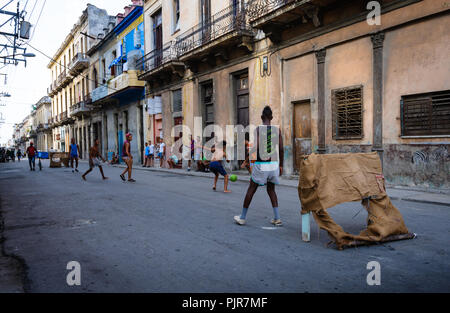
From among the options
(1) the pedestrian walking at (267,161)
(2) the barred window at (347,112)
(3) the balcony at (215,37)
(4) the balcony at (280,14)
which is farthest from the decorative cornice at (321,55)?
(1) the pedestrian walking at (267,161)

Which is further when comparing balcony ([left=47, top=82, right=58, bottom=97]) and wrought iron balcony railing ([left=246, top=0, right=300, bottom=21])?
balcony ([left=47, top=82, right=58, bottom=97])

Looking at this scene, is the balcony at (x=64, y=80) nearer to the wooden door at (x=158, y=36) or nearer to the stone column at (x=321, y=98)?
the wooden door at (x=158, y=36)

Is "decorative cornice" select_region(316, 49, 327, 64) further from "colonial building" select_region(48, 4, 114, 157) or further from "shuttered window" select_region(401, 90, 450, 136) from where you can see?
"colonial building" select_region(48, 4, 114, 157)

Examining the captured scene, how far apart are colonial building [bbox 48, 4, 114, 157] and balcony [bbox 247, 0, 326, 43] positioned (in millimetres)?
20338

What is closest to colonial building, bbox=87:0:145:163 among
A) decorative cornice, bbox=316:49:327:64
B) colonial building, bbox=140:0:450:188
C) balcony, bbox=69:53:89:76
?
balcony, bbox=69:53:89:76

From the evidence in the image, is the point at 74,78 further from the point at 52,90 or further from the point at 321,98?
the point at 321,98

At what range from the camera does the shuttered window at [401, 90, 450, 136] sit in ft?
28.7

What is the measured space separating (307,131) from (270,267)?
31.6ft

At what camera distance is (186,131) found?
20.3 m

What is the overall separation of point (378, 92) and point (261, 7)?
596 centimetres

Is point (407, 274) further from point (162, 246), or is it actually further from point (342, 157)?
point (162, 246)

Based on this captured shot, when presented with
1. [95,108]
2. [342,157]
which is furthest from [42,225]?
[95,108]

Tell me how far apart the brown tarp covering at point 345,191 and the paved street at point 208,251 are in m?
0.26
